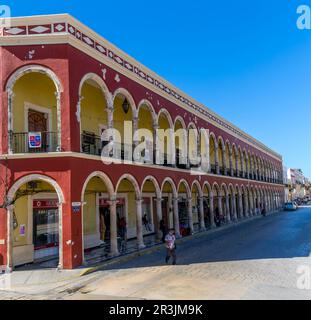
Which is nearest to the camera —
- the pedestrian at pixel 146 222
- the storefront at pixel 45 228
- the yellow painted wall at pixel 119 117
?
the storefront at pixel 45 228

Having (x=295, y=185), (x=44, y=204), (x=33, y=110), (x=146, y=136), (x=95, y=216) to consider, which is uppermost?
(x=33, y=110)

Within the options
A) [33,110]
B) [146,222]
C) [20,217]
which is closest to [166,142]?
[146,222]

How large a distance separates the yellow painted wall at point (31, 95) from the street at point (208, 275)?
24.9ft

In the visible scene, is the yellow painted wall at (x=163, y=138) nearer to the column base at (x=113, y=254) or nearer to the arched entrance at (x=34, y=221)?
the arched entrance at (x=34, y=221)

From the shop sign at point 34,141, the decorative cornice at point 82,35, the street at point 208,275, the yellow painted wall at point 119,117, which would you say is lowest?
the street at point 208,275

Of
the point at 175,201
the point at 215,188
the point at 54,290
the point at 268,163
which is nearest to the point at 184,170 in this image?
the point at 175,201

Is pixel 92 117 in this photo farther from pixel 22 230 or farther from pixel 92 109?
pixel 22 230

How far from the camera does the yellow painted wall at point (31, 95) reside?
16.5 metres

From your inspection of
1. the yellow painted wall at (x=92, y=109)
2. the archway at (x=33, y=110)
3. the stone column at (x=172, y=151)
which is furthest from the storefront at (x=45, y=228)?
the stone column at (x=172, y=151)

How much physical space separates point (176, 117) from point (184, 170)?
377 cm

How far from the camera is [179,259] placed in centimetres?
1700

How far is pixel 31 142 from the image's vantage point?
1549 centimetres

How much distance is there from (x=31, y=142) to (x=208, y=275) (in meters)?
8.80
